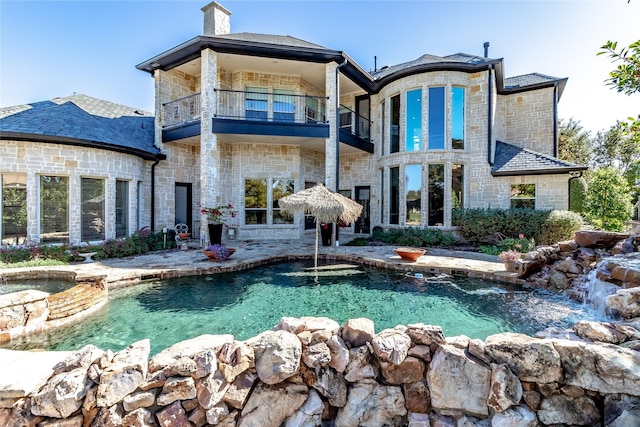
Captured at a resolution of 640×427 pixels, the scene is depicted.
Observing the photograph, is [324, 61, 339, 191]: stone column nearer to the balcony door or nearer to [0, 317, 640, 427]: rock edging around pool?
the balcony door

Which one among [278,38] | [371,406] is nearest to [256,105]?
[278,38]

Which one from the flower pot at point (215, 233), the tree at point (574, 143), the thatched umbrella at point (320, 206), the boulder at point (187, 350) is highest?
the tree at point (574, 143)

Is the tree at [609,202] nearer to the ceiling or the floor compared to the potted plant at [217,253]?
nearer to the ceiling

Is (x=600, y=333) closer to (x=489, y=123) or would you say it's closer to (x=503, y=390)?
(x=503, y=390)

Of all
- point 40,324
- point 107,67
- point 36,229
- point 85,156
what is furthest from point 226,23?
point 40,324

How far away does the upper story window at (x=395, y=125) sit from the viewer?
13787 mm

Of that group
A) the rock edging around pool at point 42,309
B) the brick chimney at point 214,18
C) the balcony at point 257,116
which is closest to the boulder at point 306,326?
the rock edging around pool at point 42,309

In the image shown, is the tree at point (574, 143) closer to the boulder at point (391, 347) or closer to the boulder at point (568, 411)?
the boulder at point (568, 411)

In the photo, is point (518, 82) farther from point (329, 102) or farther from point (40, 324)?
point (40, 324)

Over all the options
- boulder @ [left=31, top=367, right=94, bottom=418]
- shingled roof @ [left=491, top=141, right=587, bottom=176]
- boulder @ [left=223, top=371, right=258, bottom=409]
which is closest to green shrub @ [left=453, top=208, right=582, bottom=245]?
shingled roof @ [left=491, top=141, right=587, bottom=176]

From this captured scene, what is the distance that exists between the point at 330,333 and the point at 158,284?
224 inches

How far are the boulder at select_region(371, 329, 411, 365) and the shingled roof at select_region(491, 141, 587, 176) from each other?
39.1 ft

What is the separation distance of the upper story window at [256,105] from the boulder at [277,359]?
1195cm

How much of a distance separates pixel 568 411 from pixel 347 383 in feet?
6.13
